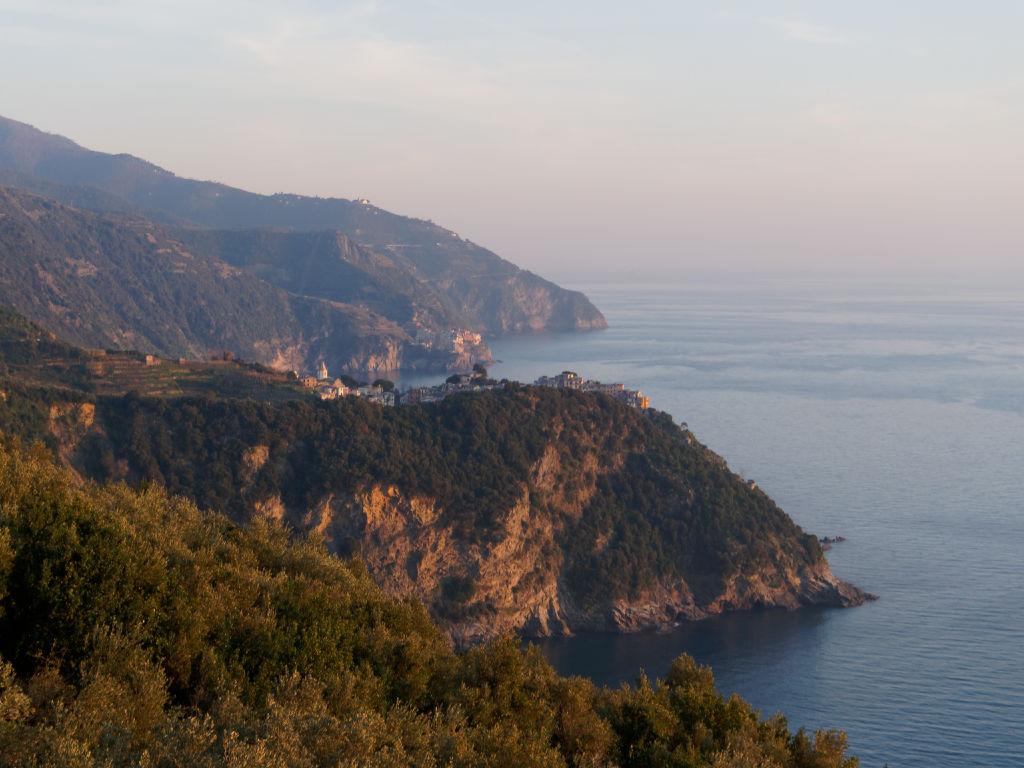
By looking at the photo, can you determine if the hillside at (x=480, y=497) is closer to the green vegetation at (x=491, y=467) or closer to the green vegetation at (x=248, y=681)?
the green vegetation at (x=491, y=467)

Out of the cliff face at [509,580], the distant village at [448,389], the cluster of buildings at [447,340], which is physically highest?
the cluster of buildings at [447,340]

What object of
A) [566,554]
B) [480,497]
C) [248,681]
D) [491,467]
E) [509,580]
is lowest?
[509,580]

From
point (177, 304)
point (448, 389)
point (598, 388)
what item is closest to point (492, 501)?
point (448, 389)

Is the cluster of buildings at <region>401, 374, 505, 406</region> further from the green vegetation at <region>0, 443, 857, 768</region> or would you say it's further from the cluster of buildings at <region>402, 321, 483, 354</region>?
the cluster of buildings at <region>402, 321, 483, 354</region>

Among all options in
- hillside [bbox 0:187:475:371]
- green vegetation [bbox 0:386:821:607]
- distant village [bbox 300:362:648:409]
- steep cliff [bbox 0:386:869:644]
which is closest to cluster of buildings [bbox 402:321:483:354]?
hillside [bbox 0:187:475:371]

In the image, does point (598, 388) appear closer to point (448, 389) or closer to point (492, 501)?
point (448, 389)

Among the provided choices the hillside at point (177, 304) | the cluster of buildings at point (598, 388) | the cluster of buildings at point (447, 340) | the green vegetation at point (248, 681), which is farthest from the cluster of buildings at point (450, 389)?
the cluster of buildings at point (447, 340)

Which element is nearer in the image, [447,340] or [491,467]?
[491,467]

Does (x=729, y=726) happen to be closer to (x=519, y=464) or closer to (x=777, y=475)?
(x=519, y=464)
